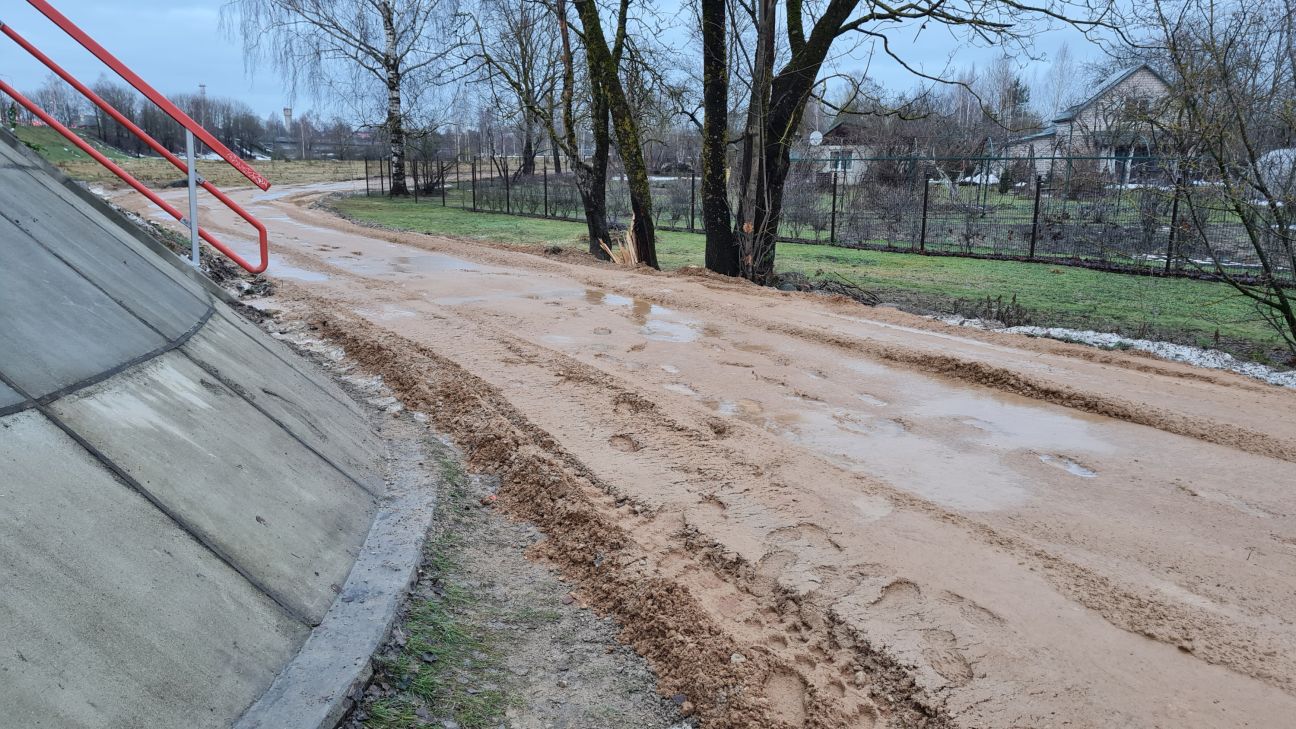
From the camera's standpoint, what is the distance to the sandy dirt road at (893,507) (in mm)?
3020

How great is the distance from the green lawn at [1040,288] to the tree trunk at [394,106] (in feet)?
48.6

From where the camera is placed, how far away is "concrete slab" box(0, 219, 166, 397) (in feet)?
9.77

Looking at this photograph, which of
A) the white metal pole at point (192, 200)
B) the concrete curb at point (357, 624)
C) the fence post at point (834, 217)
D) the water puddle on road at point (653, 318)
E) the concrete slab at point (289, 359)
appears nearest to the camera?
the concrete curb at point (357, 624)

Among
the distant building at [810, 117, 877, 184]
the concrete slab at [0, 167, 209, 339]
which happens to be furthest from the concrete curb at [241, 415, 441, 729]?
the distant building at [810, 117, 877, 184]

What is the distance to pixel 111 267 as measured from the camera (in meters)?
4.30

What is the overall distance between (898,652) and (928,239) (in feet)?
59.8

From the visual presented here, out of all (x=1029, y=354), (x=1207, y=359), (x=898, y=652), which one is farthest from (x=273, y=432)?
(x=1207, y=359)

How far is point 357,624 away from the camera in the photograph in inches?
116

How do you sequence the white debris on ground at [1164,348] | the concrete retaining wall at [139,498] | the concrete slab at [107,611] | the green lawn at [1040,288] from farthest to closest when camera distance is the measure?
the green lawn at [1040,288]
the white debris on ground at [1164,348]
the concrete retaining wall at [139,498]
the concrete slab at [107,611]

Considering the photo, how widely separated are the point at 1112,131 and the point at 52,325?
889 inches

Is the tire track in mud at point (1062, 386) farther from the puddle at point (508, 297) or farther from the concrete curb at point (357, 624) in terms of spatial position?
the concrete curb at point (357, 624)

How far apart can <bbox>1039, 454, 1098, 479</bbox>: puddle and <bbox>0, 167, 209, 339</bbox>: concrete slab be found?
4780mm

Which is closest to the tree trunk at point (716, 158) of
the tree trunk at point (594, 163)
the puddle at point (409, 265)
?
the tree trunk at point (594, 163)

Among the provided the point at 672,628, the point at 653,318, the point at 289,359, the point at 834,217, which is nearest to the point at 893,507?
the point at 672,628
